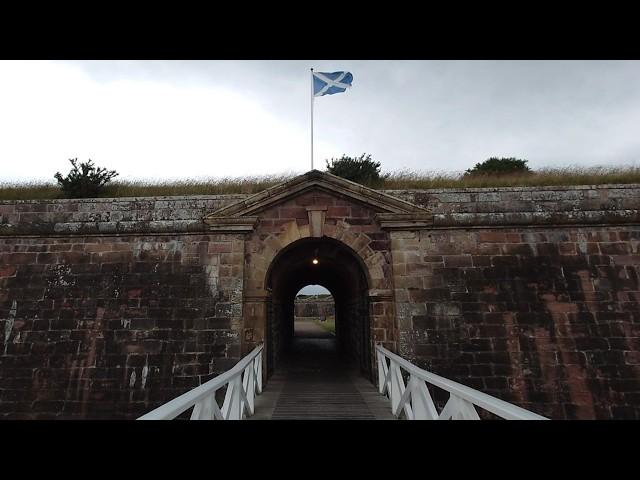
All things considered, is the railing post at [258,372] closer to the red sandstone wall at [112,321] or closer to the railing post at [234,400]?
the red sandstone wall at [112,321]

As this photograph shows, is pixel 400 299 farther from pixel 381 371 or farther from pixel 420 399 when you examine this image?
pixel 420 399

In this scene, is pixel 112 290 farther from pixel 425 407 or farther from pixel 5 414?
pixel 425 407

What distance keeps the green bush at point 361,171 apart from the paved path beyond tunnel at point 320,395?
5.51m

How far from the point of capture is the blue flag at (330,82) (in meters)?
9.22

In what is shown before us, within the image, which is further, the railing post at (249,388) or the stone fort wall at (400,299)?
the stone fort wall at (400,299)

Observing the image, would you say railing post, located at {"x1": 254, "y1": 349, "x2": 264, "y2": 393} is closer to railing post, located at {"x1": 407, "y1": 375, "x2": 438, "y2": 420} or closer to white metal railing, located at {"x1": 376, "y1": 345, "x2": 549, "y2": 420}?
white metal railing, located at {"x1": 376, "y1": 345, "x2": 549, "y2": 420}

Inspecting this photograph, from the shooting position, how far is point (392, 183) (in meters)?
10.3

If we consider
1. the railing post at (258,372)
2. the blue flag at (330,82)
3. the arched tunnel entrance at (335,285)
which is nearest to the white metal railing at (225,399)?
the railing post at (258,372)

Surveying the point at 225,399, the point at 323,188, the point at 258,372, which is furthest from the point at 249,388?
the point at 323,188

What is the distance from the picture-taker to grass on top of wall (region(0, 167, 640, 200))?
9656 millimetres

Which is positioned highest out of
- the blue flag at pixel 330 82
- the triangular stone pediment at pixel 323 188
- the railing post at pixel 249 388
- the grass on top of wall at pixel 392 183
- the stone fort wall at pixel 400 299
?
the blue flag at pixel 330 82

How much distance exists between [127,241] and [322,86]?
647cm

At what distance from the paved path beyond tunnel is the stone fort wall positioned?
136cm

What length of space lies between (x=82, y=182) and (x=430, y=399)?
9.96 metres
